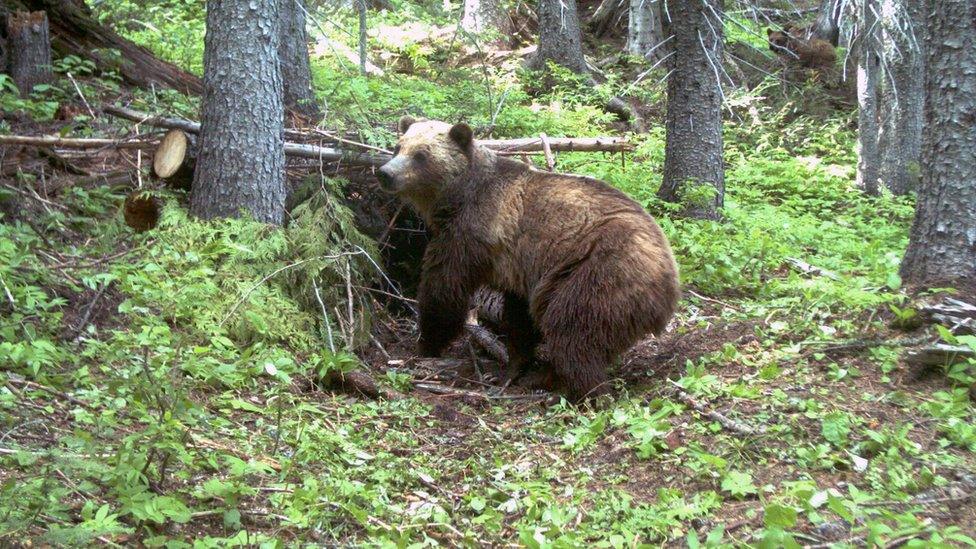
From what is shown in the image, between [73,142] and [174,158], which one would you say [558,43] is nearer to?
[174,158]

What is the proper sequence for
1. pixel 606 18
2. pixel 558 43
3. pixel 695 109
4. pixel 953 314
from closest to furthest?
1. pixel 953 314
2. pixel 695 109
3. pixel 558 43
4. pixel 606 18

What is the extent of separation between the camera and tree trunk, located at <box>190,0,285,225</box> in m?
6.98

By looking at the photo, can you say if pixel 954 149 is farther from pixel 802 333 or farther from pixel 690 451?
pixel 690 451

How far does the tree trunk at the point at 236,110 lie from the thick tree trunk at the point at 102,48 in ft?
9.05

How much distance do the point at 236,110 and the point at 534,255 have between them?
2821mm

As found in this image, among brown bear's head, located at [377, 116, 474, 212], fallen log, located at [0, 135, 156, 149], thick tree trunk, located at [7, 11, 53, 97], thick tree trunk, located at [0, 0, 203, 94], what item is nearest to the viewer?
brown bear's head, located at [377, 116, 474, 212]

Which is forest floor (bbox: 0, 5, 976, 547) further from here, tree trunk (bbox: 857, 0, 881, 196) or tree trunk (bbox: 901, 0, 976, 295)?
tree trunk (bbox: 857, 0, 881, 196)

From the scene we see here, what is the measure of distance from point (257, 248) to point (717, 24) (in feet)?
18.7

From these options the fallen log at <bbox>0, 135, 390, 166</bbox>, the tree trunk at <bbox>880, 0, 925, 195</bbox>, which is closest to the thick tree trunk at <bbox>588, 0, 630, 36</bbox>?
the tree trunk at <bbox>880, 0, 925, 195</bbox>

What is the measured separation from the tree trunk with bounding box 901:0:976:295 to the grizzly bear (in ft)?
6.03

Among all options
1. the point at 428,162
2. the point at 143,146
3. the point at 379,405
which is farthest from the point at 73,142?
the point at 379,405

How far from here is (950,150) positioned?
5.76 m

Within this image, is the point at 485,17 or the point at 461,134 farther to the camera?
the point at 485,17

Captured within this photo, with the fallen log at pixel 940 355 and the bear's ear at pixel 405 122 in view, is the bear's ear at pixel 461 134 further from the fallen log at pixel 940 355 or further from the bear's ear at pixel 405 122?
the fallen log at pixel 940 355
